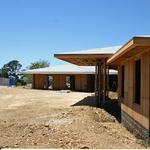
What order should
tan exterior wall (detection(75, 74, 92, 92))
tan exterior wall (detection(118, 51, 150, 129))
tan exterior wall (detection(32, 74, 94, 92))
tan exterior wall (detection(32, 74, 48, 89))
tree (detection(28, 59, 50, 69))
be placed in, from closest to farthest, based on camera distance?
tan exterior wall (detection(118, 51, 150, 129)) → tan exterior wall (detection(75, 74, 92, 92)) → tan exterior wall (detection(32, 74, 94, 92)) → tan exterior wall (detection(32, 74, 48, 89)) → tree (detection(28, 59, 50, 69))

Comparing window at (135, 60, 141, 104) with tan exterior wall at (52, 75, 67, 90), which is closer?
window at (135, 60, 141, 104)

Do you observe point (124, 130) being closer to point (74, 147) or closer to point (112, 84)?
point (74, 147)

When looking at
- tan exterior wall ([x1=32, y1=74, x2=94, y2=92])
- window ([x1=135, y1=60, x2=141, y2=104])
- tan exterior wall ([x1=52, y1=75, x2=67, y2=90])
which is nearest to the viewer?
window ([x1=135, y1=60, x2=141, y2=104])

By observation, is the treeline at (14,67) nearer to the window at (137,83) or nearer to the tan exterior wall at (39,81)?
the tan exterior wall at (39,81)

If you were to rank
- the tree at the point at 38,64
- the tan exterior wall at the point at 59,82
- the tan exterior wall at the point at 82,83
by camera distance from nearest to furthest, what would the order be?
the tan exterior wall at the point at 82,83
the tan exterior wall at the point at 59,82
the tree at the point at 38,64

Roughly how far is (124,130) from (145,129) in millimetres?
3388

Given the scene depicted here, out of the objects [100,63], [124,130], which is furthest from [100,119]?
[100,63]

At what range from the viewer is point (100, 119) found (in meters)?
16.5

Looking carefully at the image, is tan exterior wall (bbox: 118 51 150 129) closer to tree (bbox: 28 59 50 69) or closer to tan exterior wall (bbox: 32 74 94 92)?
tan exterior wall (bbox: 32 74 94 92)

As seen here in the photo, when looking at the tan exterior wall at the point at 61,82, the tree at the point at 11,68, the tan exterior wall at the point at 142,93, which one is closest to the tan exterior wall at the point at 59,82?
the tan exterior wall at the point at 61,82

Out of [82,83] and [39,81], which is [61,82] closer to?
[82,83]

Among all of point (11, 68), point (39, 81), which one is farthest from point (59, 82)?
point (11, 68)

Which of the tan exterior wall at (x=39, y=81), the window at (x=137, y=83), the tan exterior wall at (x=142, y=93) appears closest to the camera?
the tan exterior wall at (x=142, y=93)

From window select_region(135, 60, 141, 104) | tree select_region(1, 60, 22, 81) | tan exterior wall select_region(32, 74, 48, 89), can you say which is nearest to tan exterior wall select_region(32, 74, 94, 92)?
tan exterior wall select_region(32, 74, 48, 89)
